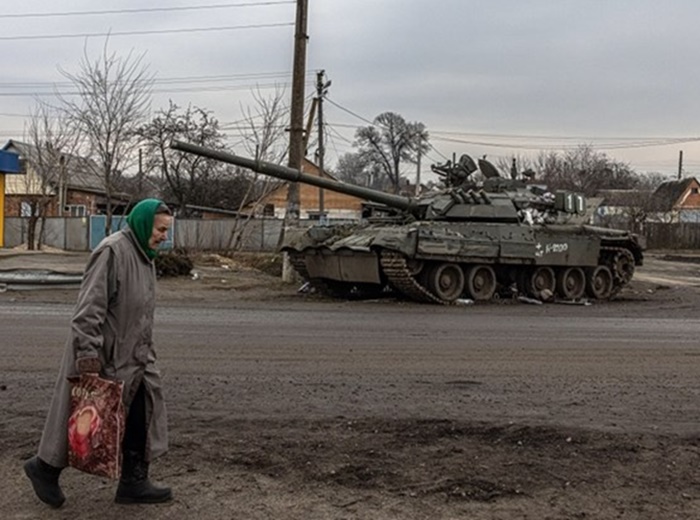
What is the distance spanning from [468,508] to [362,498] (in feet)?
1.80

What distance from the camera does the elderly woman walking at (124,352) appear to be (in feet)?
14.0

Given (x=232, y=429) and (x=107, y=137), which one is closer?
(x=232, y=429)

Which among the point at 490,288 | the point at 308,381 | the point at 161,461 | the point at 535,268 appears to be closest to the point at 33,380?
the point at 308,381

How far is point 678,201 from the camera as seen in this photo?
244 ft

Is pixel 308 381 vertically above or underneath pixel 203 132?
underneath

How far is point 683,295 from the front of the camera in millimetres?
21609

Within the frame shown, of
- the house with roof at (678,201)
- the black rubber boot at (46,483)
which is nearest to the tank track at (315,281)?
the black rubber boot at (46,483)

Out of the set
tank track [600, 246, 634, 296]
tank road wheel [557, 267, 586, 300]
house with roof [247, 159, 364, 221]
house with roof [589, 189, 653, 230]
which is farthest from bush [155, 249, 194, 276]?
house with roof [247, 159, 364, 221]

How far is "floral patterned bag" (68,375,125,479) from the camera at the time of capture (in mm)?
4199

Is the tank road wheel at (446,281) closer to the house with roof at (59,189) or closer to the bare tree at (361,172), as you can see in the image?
the house with roof at (59,189)

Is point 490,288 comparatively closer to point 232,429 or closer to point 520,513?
point 232,429

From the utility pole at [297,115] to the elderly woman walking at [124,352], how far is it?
15895 millimetres

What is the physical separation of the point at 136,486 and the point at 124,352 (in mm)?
711

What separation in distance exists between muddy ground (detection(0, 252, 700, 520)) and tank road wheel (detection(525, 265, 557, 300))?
12162 mm
